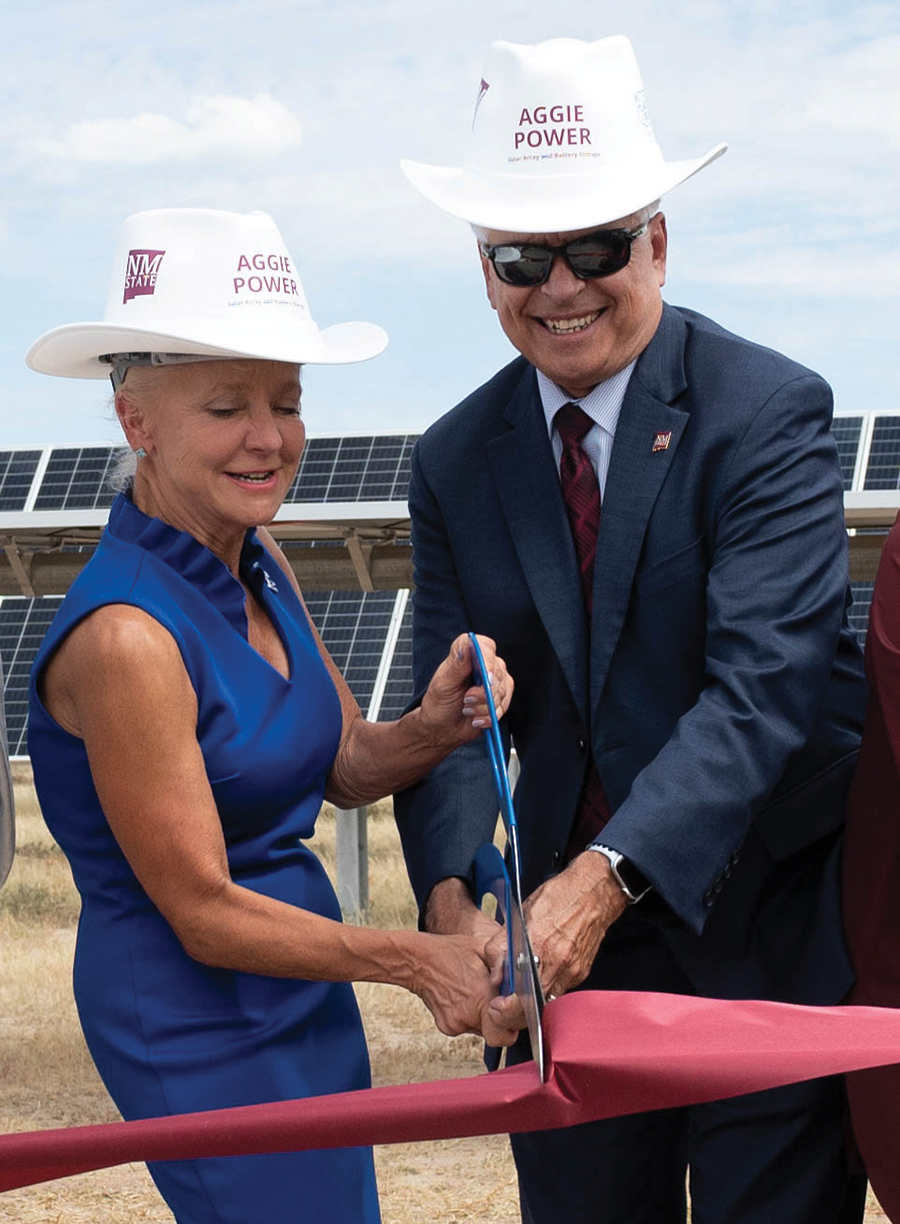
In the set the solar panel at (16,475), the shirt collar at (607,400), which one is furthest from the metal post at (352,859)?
the solar panel at (16,475)

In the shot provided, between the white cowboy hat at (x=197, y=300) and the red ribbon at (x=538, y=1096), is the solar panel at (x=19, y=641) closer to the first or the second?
the white cowboy hat at (x=197, y=300)

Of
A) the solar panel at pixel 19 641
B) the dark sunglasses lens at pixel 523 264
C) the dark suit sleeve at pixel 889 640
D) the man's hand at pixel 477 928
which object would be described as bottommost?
the solar panel at pixel 19 641

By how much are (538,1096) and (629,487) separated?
1420 mm

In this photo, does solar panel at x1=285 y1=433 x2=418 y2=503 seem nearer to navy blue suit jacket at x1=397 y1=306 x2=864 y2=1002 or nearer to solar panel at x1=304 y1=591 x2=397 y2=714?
solar panel at x1=304 y1=591 x2=397 y2=714

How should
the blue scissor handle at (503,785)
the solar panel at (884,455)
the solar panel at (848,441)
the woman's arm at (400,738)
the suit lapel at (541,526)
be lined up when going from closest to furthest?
the blue scissor handle at (503,785) → the woman's arm at (400,738) → the suit lapel at (541,526) → the solar panel at (884,455) → the solar panel at (848,441)

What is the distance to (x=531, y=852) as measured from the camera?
12.1 feet

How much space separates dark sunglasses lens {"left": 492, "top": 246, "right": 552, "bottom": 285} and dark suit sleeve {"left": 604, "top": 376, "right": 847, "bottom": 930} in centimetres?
52

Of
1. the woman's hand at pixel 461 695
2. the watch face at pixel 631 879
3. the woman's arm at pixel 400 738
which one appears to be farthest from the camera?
the woman's arm at pixel 400 738

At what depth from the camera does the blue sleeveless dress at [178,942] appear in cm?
298

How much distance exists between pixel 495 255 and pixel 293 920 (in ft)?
4.53

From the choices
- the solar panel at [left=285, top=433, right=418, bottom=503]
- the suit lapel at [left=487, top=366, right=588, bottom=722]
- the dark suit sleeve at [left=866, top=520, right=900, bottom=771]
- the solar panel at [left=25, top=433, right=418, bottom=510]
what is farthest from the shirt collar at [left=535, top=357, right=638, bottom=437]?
the solar panel at [left=285, top=433, right=418, bottom=503]

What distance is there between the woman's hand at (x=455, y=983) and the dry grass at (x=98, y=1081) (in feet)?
12.4

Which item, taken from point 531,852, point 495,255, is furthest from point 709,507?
point 531,852

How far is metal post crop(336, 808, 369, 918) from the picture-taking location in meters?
11.8
